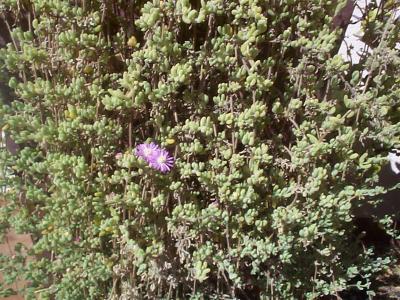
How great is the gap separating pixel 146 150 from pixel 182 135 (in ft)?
0.54

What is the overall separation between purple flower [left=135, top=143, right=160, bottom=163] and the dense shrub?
0.14 ft

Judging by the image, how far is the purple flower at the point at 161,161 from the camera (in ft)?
7.46

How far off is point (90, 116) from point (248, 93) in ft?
2.13

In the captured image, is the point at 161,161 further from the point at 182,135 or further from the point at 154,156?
the point at 182,135

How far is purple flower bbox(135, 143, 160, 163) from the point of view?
2271 mm

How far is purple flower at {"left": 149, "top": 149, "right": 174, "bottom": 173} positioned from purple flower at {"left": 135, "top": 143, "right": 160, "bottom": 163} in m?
0.01

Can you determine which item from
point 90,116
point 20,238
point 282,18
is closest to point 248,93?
point 282,18

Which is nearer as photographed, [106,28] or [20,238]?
[106,28]

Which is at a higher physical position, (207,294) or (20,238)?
(20,238)

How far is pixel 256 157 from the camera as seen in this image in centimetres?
236

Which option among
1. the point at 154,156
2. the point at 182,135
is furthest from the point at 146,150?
the point at 182,135

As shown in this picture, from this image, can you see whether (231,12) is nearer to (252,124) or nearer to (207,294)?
(252,124)

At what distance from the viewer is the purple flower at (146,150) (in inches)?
89.4

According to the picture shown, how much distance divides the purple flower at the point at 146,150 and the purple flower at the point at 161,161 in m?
0.01
